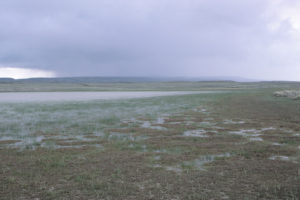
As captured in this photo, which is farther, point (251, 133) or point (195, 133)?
point (195, 133)

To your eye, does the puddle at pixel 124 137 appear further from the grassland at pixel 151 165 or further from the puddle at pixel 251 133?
the puddle at pixel 251 133

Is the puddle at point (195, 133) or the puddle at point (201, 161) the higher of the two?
the puddle at point (201, 161)

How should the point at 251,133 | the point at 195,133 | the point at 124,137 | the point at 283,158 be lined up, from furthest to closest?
the point at 195,133
the point at 251,133
the point at 124,137
the point at 283,158

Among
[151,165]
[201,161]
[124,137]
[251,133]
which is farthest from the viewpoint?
[251,133]

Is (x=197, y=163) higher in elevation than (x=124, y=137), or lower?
higher

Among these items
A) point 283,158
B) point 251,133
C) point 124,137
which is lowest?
point 124,137

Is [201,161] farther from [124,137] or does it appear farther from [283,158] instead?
[124,137]

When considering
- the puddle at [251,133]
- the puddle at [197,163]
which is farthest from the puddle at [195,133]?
the puddle at [197,163]

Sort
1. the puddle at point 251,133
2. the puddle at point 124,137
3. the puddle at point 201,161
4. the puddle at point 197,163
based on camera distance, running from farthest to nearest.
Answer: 1. the puddle at point 124,137
2. the puddle at point 251,133
3. the puddle at point 201,161
4. the puddle at point 197,163

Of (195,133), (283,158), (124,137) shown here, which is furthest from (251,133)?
(124,137)

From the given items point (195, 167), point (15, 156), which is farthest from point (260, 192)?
point (15, 156)

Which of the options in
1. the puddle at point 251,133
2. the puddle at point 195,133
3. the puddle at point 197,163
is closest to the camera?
the puddle at point 197,163

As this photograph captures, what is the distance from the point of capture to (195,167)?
9.64 meters

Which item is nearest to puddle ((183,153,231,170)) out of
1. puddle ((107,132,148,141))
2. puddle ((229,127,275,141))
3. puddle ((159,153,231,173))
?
puddle ((159,153,231,173))
